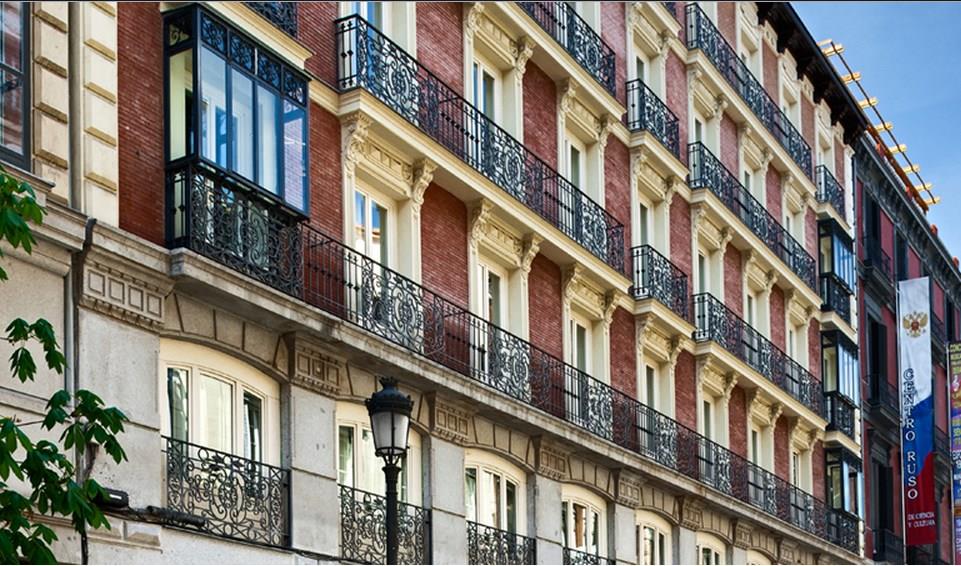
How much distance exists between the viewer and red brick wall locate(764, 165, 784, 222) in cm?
4284

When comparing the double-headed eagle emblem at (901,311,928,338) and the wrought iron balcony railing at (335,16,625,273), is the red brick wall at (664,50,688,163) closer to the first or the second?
the wrought iron balcony railing at (335,16,625,273)

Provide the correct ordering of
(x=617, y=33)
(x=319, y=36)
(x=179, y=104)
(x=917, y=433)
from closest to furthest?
(x=179, y=104) → (x=319, y=36) → (x=617, y=33) → (x=917, y=433)

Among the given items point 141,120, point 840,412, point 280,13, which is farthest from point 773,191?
point 141,120

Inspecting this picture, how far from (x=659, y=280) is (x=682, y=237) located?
266 centimetres

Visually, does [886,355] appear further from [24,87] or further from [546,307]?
[24,87]

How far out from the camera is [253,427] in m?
21.4

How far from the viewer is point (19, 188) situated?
14.8 m

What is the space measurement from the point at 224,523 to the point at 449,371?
502 cm

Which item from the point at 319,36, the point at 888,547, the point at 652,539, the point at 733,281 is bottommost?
the point at 652,539

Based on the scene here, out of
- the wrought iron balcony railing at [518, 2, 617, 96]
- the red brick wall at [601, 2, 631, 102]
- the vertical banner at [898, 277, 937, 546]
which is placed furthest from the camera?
the vertical banner at [898, 277, 937, 546]

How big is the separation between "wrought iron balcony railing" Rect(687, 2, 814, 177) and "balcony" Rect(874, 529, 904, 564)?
30.6ft

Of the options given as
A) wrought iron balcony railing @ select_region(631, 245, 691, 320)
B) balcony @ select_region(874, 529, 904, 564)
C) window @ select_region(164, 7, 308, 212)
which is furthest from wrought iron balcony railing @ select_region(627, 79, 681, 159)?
balcony @ select_region(874, 529, 904, 564)

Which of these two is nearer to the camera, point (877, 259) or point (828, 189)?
point (828, 189)

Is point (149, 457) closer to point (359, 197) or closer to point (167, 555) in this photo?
point (167, 555)
